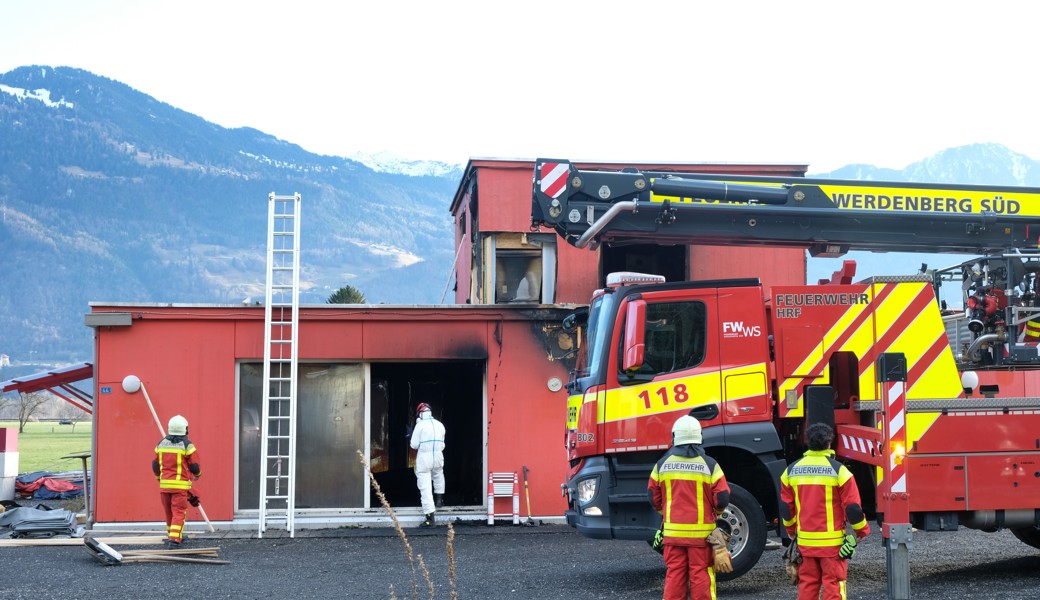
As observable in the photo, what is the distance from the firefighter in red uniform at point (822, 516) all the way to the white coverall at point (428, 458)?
25.9 ft

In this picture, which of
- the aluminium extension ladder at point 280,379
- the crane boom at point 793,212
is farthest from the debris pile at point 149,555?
the crane boom at point 793,212

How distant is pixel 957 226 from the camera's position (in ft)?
35.6

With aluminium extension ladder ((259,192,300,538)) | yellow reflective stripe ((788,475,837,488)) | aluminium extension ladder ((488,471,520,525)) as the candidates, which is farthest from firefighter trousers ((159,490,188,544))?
yellow reflective stripe ((788,475,837,488))

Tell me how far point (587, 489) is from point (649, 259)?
8654mm

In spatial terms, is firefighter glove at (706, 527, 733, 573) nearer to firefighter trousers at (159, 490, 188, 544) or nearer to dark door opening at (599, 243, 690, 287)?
firefighter trousers at (159, 490, 188, 544)

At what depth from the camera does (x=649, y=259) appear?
18203 millimetres

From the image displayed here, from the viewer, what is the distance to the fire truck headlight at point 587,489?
9.99m

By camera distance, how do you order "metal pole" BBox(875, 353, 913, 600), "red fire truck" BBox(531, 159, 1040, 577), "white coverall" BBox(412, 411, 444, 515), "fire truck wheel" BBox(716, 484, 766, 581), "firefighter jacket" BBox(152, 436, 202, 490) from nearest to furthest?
"metal pole" BBox(875, 353, 913, 600), "red fire truck" BBox(531, 159, 1040, 577), "fire truck wheel" BBox(716, 484, 766, 581), "firefighter jacket" BBox(152, 436, 202, 490), "white coverall" BBox(412, 411, 444, 515)

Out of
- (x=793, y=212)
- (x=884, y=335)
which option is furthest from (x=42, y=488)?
(x=884, y=335)

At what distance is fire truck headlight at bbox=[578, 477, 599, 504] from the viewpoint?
32.8ft

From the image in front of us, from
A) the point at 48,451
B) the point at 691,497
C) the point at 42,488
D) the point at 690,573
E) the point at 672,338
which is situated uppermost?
the point at 672,338

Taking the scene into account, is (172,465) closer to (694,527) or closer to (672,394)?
(672,394)

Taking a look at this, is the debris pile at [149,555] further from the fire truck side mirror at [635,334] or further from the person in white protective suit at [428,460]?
the fire truck side mirror at [635,334]

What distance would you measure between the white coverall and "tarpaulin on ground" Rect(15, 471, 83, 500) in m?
9.36
